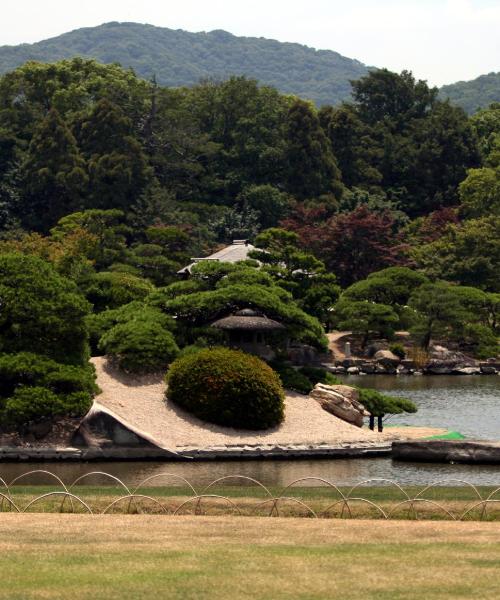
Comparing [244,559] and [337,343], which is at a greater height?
[244,559]

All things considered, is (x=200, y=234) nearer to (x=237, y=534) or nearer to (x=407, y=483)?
(x=407, y=483)

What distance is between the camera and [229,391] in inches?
1823

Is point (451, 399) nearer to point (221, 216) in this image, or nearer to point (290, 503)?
point (290, 503)

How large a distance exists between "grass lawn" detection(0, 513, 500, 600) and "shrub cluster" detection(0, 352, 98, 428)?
14.5m

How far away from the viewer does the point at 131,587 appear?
67.8ft

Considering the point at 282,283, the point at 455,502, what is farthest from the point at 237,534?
the point at 282,283

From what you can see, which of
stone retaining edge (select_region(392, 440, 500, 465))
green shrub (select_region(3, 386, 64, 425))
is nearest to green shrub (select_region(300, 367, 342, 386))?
stone retaining edge (select_region(392, 440, 500, 465))

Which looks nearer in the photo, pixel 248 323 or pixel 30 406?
pixel 30 406

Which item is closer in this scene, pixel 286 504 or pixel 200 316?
pixel 286 504

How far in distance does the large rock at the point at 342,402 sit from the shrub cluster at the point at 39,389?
8690 mm

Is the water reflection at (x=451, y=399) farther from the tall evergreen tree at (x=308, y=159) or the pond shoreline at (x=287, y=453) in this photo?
the tall evergreen tree at (x=308, y=159)

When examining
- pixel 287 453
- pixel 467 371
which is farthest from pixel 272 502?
pixel 467 371

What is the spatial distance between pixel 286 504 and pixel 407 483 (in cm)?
894

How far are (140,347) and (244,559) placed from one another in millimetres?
26008
